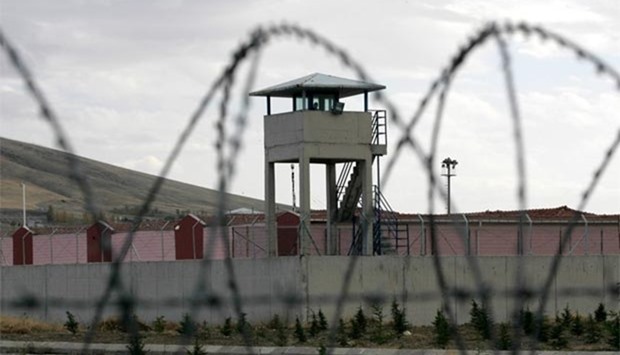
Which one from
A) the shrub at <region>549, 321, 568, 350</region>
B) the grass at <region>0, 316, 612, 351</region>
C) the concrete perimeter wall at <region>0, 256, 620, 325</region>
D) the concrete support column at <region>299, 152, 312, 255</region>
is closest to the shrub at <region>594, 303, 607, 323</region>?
the concrete perimeter wall at <region>0, 256, 620, 325</region>

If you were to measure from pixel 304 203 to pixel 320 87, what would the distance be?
9.47ft

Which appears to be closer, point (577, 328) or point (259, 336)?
point (577, 328)

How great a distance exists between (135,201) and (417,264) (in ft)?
467

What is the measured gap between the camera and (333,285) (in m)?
35.9

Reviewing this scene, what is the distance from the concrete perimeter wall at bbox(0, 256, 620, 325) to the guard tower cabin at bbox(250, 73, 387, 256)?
144cm

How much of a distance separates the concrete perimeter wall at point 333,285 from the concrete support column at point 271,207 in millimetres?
1966

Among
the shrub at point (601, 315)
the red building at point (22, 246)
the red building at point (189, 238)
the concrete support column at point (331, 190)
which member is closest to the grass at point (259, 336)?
the shrub at point (601, 315)

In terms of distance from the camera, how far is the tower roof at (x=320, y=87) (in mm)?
38781

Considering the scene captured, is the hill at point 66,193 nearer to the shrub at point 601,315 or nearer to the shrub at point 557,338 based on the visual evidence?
the shrub at point 601,315

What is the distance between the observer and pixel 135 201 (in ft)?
583

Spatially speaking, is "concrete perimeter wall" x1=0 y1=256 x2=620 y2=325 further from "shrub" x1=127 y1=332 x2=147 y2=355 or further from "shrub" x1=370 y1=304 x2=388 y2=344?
"shrub" x1=127 y1=332 x2=147 y2=355

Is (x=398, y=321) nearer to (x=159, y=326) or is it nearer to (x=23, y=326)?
(x=159, y=326)

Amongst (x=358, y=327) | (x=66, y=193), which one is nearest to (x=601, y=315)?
(x=358, y=327)

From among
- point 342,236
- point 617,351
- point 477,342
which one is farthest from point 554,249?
point 617,351
